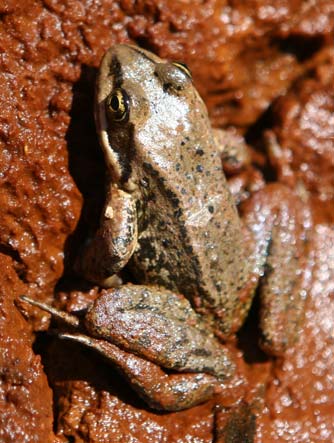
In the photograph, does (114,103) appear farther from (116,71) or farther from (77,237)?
(77,237)

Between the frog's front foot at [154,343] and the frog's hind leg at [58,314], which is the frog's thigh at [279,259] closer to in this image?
the frog's front foot at [154,343]

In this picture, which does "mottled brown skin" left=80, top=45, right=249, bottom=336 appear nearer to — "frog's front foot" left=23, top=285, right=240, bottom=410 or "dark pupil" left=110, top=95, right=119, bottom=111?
"dark pupil" left=110, top=95, right=119, bottom=111

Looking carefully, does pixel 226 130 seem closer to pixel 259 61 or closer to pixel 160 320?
pixel 259 61

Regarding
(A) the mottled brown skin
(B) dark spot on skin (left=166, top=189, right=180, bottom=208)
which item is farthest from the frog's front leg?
(B) dark spot on skin (left=166, top=189, right=180, bottom=208)

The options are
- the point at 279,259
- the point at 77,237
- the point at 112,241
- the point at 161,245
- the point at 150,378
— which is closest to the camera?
the point at 150,378

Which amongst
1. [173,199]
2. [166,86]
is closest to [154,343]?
[173,199]

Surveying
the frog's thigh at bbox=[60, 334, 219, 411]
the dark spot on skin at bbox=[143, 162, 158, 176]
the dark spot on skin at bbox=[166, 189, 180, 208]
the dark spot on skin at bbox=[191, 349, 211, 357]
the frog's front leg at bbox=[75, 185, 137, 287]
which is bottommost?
the frog's thigh at bbox=[60, 334, 219, 411]
